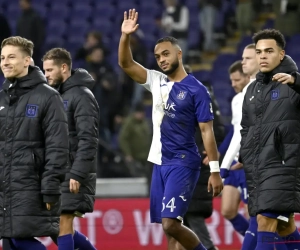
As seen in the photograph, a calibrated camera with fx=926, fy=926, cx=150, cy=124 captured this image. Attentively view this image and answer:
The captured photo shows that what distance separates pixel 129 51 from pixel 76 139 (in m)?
0.96

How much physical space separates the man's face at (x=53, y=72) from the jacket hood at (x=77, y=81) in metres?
0.12

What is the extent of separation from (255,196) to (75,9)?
12038 millimetres

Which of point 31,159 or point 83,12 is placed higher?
point 83,12

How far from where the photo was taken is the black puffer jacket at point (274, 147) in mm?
7465

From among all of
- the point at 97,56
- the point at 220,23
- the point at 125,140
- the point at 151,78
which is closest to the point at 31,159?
the point at 151,78

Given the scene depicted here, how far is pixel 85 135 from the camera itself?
26.9 feet

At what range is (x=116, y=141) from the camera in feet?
51.8

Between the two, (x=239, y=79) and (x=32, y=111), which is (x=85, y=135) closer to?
(x=32, y=111)

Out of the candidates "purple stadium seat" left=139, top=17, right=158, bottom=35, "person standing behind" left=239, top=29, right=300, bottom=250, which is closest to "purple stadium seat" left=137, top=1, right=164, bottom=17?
"purple stadium seat" left=139, top=17, right=158, bottom=35

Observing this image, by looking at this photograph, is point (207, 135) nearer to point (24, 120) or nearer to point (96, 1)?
point (24, 120)

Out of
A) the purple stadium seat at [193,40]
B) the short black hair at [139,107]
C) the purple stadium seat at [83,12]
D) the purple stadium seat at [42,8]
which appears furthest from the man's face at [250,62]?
the purple stadium seat at [42,8]

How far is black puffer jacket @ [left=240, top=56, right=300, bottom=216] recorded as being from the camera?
746cm

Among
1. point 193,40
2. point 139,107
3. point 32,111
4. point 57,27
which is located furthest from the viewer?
point 57,27

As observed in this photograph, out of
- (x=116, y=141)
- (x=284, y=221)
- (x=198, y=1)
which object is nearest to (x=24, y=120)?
(x=284, y=221)
